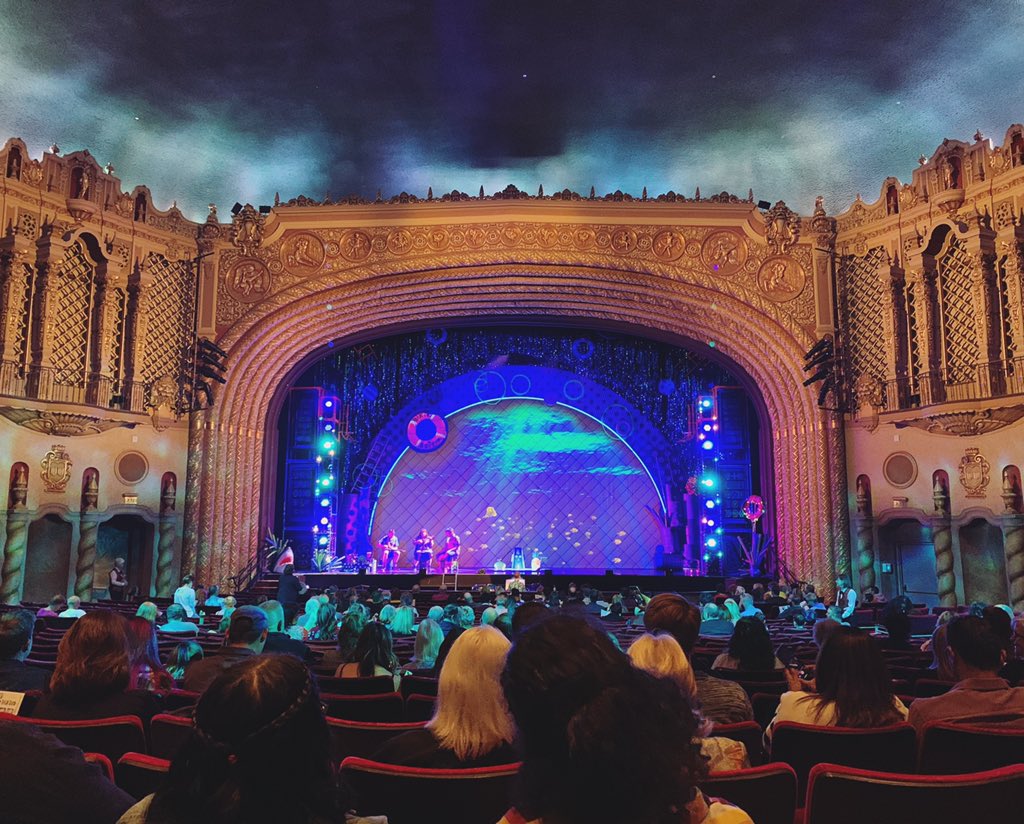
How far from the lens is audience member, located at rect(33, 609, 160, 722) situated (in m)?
3.29

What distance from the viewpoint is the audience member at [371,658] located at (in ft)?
17.5

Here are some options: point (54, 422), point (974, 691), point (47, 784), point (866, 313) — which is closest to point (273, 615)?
point (47, 784)

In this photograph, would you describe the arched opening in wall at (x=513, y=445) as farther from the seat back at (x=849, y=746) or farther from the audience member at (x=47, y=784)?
the audience member at (x=47, y=784)

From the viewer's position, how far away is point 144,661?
4047mm

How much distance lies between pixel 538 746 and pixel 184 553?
19.4 metres

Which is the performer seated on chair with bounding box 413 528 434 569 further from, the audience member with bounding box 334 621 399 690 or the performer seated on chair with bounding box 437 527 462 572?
the audience member with bounding box 334 621 399 690

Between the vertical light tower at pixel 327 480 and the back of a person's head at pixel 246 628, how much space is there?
16397 millimetres

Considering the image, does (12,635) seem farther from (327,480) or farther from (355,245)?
(327,480)

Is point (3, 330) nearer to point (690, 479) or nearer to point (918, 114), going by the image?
point (690, 479)

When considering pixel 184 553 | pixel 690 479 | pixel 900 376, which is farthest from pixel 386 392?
pixel 900 376

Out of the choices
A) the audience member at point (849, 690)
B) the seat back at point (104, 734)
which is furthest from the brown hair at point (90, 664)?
the audience member at point (849, 690)

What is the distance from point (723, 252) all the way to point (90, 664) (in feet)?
61.0

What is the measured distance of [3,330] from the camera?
16500mm

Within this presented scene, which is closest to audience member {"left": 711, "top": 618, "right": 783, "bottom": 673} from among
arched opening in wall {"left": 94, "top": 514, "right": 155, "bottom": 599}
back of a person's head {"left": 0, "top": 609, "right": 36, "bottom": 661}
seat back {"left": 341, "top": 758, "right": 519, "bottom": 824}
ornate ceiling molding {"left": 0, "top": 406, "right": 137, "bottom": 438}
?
seat back {"left": 341, "top": 758, "right": 519, "bottom": 824}
